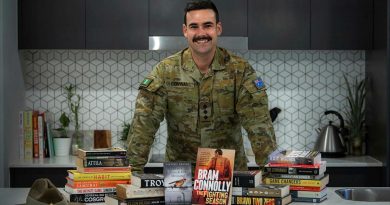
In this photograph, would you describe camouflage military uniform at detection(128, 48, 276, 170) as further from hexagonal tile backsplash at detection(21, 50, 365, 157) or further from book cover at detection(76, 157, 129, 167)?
hexagonal tile backsplash at detection(21, 50, 365, 157)

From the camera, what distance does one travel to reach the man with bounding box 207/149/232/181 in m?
2.67

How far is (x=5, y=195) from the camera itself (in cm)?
308

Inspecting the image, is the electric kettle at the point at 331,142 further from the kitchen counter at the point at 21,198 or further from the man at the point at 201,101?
the kitchen counter at the point at 21,198

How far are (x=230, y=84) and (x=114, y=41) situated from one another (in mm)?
1475

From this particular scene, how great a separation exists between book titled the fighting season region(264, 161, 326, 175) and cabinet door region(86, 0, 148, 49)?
2.12 meters

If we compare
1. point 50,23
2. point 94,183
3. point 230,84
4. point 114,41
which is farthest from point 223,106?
point 50,23

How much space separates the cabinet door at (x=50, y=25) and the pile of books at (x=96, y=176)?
82.6 inches

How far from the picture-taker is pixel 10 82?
15.4ft

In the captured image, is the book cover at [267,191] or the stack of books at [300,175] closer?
the book cover at [267,191]

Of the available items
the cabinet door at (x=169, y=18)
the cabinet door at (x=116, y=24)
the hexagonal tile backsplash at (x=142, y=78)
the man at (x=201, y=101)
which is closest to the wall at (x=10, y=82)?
the hexagonal tile backsplash at (x=142, y=78)

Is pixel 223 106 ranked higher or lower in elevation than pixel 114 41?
lower

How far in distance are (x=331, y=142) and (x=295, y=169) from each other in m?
2.09

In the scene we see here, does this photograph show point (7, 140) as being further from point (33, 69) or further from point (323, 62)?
point (323, 62)

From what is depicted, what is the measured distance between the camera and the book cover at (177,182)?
8.75 ft
